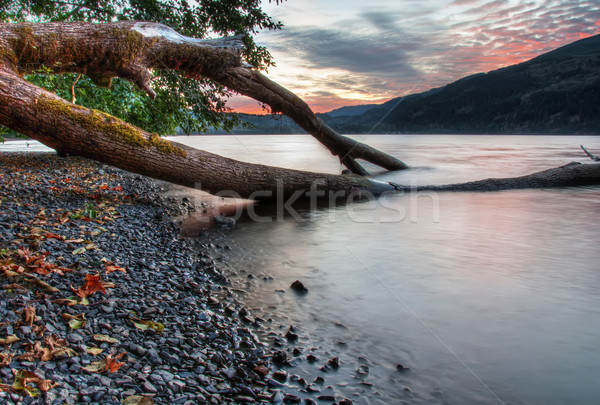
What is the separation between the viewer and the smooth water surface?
285 cm

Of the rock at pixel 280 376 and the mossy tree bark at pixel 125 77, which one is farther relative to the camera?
the mossy tree bark at pixel 125 77

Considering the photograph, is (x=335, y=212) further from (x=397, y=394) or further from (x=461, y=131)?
(x=461, y=131)

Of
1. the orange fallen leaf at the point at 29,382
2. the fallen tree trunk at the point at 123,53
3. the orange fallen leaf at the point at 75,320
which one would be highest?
the fallen tree trunk at the point at 123,53

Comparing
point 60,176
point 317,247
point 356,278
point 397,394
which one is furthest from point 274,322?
point 60,176

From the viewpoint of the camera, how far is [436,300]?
174 inches

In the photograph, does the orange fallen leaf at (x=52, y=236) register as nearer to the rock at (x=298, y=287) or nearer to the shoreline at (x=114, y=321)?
the shoreline at (x=114, y=321)

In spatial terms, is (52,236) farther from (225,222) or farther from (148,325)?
(225,222)

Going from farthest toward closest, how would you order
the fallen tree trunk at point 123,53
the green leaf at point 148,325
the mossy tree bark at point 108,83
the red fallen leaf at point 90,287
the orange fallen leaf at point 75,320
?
the fallen tree trunk at point 123,53 → the mossy tree bark at point 108,83 → the red fallen leaf at point 90,287 → the green leaf at point 148,325 → the orange fallen leaf at point 75,320

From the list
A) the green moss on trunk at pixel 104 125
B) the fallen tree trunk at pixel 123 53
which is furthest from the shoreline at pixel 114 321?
the fallen tree trunk at pixel 123 53

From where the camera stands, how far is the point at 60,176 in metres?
8.28

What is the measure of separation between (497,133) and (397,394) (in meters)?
109

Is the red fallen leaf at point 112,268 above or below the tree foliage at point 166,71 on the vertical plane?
below

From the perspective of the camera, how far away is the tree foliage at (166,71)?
1012 cm

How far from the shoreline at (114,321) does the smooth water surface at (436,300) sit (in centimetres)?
45
